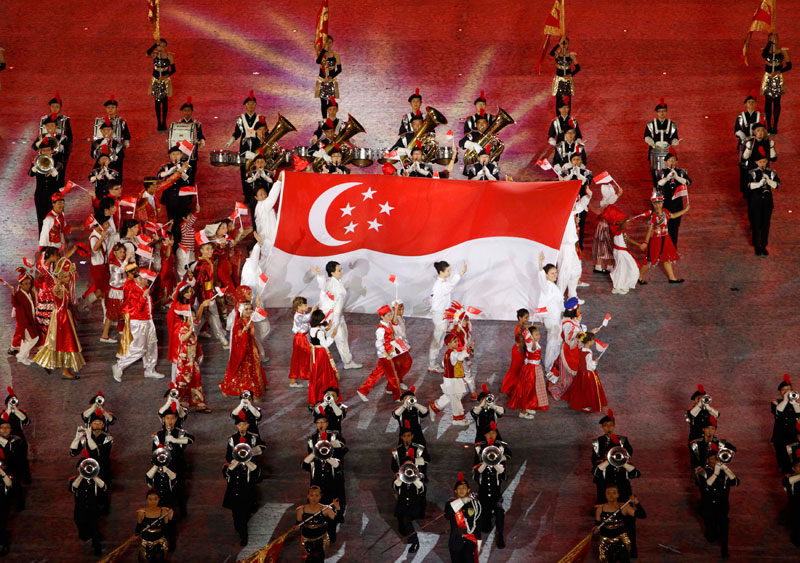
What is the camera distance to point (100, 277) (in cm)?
2078

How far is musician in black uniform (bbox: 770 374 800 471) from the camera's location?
58.2 feet

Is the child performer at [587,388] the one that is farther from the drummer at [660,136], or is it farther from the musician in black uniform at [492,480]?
the drummer at [660,136]

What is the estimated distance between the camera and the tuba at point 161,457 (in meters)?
16.8

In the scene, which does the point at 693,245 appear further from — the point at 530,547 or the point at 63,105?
the point at 63,105

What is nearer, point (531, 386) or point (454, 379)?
point (454, 379)

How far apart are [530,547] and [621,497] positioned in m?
1.30

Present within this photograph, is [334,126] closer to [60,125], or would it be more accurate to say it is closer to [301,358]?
[60,125]

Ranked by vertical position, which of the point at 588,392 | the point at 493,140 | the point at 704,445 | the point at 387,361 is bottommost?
the point at 704,445

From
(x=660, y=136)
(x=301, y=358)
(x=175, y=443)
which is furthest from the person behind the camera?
(x=660, y=136)

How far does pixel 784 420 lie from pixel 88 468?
9.00 m

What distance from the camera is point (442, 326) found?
775 inches

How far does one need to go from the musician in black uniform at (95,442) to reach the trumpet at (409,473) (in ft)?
12.6

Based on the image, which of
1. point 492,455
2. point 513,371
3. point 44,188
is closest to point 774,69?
point 513,371

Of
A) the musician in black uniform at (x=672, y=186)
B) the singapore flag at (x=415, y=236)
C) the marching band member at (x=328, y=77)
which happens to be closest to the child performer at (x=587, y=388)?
the singapore flag at (x=415, y=236)
